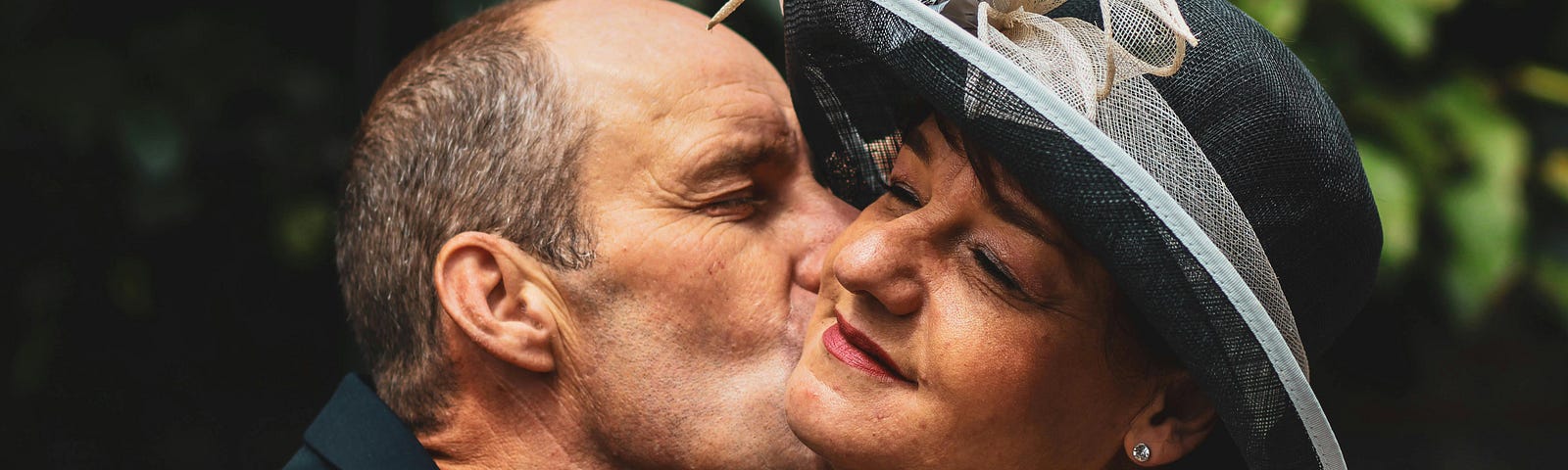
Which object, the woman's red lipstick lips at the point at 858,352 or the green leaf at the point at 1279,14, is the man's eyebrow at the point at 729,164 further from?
the green leaf at the point at 1279,14

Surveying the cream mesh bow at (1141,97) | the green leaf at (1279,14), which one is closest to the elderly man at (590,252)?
the cream mesh bow at (1141,97)

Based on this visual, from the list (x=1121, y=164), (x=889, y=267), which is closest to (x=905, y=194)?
(x=889, y=267)

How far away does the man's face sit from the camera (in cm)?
226

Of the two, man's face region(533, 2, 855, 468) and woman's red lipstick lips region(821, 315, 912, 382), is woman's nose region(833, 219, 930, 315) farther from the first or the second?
man's face region(533, 2, 855, 468)

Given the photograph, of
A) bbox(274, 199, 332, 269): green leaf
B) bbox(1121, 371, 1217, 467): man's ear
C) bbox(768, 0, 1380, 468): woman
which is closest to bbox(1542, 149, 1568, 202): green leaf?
bbox(768, 0, 1380, 468): woman

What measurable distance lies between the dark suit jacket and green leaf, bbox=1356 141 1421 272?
7.52ft

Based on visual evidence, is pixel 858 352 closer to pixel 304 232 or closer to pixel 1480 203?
pixel 304 232

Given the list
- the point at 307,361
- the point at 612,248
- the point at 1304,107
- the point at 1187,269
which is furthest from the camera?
the point at 307,361

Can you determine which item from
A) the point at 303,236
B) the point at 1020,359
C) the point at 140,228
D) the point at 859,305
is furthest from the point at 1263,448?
the point at 140,228

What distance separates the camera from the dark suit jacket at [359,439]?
233 cm

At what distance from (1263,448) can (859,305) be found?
1.66 feet

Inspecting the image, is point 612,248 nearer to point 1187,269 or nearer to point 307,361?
point 1187,269

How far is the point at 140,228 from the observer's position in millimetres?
3379

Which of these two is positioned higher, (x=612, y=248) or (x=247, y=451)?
(x=612, y=248)
